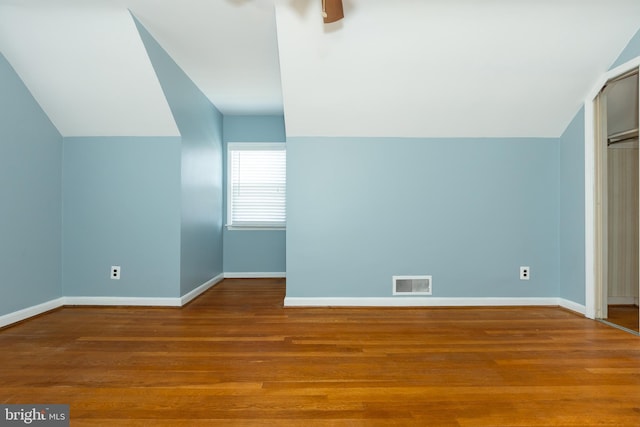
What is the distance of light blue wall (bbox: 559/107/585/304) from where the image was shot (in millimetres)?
3350

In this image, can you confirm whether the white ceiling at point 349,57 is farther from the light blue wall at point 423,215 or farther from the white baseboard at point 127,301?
the white baseboard at point 127,301

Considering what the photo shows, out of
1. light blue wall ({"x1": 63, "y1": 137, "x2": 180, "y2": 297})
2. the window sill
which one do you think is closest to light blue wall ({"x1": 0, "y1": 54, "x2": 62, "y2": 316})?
light blue wall ({"x1": 63, "y1": 137, "x2": 180, "y2": 297})

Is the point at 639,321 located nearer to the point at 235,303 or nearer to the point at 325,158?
the point at 325,158

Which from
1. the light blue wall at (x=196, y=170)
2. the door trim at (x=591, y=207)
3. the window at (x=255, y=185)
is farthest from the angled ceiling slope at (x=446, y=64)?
the window at (x=255, y=185)

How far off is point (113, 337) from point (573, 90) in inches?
168

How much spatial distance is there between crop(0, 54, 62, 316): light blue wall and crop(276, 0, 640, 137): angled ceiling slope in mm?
2277

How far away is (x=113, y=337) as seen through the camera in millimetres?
2730

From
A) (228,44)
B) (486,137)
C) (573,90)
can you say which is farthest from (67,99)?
(573,90)

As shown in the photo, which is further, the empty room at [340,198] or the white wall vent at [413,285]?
the white wall vent at [413,285]

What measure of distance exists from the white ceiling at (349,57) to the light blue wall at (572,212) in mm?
189

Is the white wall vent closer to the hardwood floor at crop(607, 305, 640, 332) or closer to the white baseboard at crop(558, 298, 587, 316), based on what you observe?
the white baseboard at crop(558, 298, 587, 316)

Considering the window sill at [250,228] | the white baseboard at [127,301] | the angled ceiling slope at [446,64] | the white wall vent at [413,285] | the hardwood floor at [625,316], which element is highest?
the angled ceiling slope at [446,64]

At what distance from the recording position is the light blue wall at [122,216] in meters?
3.69

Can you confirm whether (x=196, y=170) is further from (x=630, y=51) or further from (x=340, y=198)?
(x=630, y=51)
